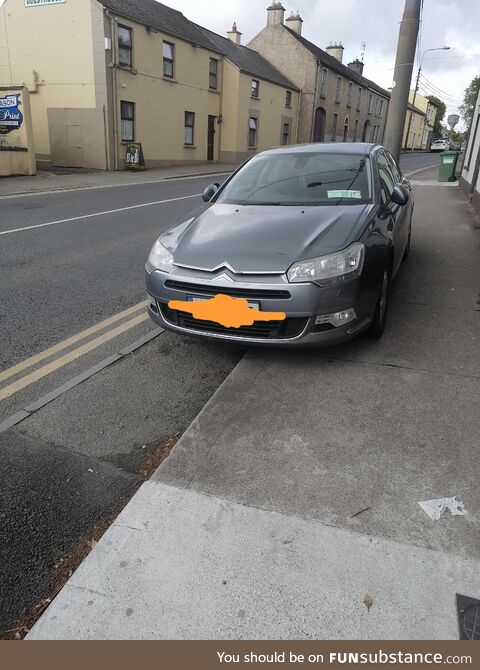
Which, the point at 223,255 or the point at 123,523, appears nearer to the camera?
the point at 123,523

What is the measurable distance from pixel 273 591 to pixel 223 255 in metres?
2.29

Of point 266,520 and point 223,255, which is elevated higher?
point 223,255

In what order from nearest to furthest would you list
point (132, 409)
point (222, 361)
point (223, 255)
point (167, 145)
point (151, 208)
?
1. point (132, 409)
2. point (223, 255)
3. point (222, 361)
4. point (151, 208)
5. point (167, 145)

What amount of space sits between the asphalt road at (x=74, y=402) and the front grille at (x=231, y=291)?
67 centimetres

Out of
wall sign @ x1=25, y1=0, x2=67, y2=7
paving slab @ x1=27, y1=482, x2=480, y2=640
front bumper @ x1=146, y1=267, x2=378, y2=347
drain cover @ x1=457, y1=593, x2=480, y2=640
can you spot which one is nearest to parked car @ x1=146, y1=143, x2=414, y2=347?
front bumper @ x1=146, y1=267, x2=378, y2=347

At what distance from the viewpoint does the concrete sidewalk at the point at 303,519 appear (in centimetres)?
191

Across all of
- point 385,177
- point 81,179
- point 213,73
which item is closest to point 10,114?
point 81,179

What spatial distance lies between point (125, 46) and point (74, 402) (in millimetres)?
23481

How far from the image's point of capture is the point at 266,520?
7.73ft

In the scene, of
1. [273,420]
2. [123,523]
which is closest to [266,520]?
[123,523]

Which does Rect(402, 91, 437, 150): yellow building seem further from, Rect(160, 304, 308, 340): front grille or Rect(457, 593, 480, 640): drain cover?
Rect(457, 593, 480, 640): drain cover

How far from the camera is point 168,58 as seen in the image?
25562 mm

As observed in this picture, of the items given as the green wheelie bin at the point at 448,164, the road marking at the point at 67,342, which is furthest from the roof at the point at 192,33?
the road marking at the point at 67,342
